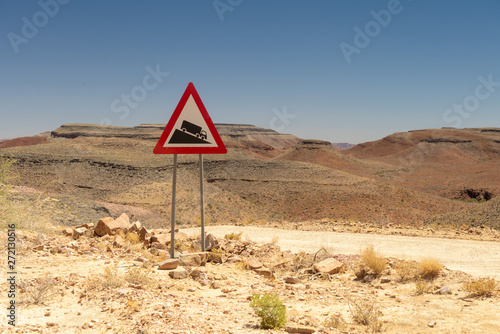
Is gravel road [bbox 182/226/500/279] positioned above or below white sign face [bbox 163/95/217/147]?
below

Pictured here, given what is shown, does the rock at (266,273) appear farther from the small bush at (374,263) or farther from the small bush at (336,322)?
the small bush at (336,322)

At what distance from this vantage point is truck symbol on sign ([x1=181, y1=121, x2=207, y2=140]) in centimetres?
700

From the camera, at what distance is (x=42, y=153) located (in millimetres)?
49781

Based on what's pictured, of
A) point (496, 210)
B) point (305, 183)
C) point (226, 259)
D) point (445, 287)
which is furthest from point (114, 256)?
point (305, 183)

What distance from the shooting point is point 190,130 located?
7.04 metres

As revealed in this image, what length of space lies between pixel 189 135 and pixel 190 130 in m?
0.10

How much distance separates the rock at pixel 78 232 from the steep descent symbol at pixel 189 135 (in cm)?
383

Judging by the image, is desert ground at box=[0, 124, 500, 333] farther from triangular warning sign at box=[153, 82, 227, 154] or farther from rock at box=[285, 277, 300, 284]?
triangular warning sign at box=[153, 82, 227, 154]

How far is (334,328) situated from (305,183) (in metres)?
43.8

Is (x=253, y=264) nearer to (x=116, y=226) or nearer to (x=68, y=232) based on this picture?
(x=116, y=226)

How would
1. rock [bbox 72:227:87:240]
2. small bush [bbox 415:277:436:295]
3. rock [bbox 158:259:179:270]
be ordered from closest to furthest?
1. small bush [bbox 415:277:436:295]
2. rock [bbox 158:259:179:270]
3. rock [bbox 72:227:87:240]

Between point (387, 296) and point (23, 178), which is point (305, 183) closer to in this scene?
point (23, 178)

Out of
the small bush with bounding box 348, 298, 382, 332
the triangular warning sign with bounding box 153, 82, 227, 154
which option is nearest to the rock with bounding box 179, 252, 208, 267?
the triangular warning sign with bounding box 153, 82, 227, 154

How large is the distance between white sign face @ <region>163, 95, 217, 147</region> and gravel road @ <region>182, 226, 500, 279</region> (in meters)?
4.09
